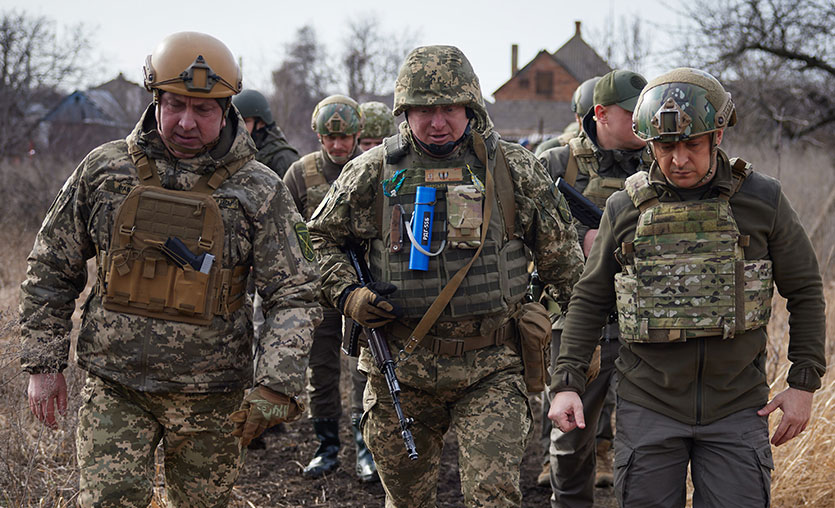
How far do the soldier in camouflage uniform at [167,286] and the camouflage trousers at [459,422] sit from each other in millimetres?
693

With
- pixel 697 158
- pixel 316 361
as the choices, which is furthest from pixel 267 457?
pixel 697 158

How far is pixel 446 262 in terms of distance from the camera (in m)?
3.61

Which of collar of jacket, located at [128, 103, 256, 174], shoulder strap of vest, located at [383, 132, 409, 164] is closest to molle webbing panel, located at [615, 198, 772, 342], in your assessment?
shoulder strap of vest, located at [383, 132, 409, 164]

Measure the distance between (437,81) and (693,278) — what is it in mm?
1341

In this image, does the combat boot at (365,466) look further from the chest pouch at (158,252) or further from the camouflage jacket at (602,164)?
the chest pouch at (158,252)

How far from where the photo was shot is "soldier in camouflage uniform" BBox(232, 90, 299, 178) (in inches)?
253

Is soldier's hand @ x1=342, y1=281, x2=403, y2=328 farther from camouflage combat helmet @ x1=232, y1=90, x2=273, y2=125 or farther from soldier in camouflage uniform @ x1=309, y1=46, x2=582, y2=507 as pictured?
camouflage combat helmet @ x1=232, y1=90, x2=273, y2=125

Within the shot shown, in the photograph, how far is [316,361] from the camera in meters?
5.88

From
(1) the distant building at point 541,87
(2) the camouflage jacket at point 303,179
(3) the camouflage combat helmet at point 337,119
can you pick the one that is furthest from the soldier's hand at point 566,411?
(1) the distant building at point 541,87

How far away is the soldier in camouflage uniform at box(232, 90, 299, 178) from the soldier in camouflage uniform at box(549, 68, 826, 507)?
12.4 ft

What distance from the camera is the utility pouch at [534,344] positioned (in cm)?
365

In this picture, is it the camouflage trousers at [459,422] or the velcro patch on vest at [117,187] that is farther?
the camouflage trousers at [459,422]

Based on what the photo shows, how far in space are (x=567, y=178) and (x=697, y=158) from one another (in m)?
1.73

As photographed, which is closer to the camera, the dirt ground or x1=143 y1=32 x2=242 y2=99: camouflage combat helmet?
x1=143 y1=32 x2=242 y2=99: camouflage combat helmet
